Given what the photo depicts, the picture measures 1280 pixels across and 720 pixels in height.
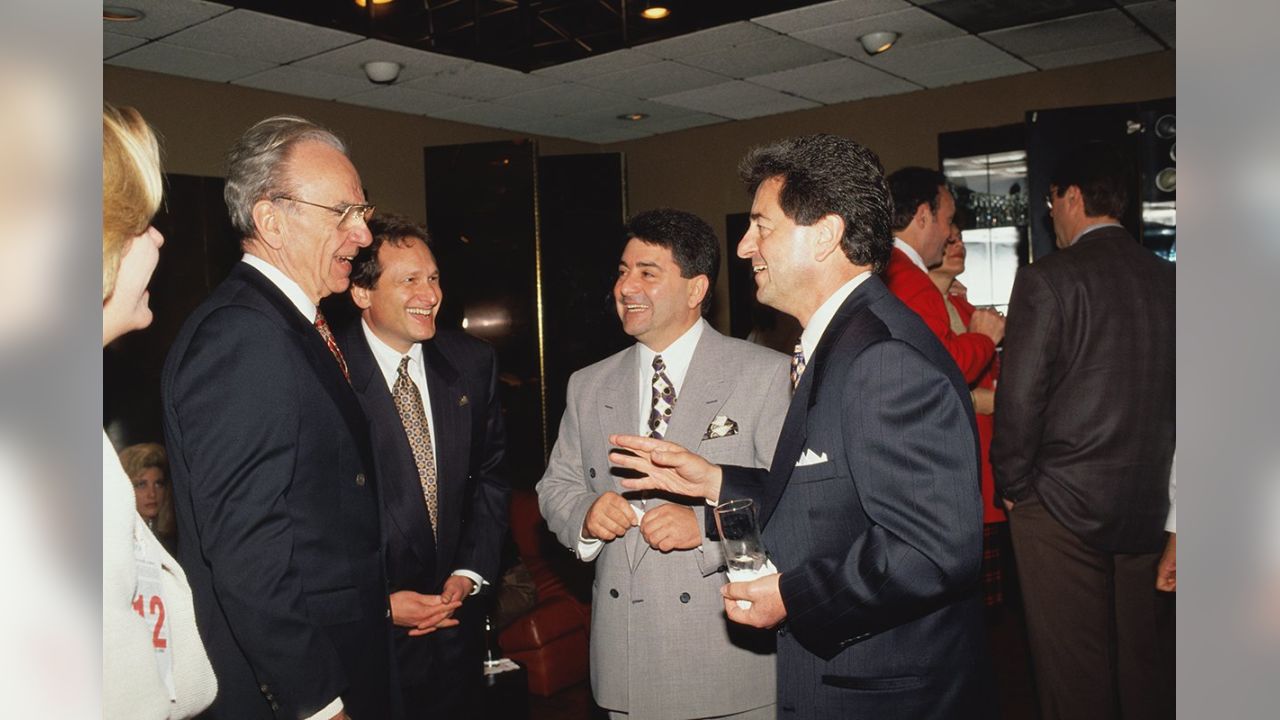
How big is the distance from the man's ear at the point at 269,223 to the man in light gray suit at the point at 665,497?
0.99 meters

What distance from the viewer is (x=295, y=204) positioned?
188 centimetres

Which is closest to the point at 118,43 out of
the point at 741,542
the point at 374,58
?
the point at 374,58

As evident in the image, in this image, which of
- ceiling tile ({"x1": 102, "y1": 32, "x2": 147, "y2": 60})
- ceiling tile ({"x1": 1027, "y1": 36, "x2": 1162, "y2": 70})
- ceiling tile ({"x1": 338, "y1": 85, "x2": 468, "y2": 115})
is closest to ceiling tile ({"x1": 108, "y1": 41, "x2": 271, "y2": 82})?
ceiling tile ({"x1": 102, "y1": 32, "x2": 147, "y2": 60})

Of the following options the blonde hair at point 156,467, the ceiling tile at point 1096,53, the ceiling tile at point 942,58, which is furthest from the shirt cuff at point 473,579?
the ceiling tile at point 1096,53

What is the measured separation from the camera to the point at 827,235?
1.81 metres

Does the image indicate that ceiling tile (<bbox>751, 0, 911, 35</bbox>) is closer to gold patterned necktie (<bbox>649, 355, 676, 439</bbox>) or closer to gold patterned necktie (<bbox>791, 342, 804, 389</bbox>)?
gold patterned necktie (<bbox>649, 355, 676, 439</bbox>)

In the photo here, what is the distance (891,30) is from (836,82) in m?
1.46

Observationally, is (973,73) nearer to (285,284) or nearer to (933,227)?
(933,227)

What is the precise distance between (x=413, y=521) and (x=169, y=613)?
3.74 ft

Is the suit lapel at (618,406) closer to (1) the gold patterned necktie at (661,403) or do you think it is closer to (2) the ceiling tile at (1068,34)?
(1) the gold patterned necktie at (661,403)

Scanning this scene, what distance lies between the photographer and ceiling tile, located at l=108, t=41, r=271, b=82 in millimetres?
5789

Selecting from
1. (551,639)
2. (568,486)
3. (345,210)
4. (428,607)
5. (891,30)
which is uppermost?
(891,30)

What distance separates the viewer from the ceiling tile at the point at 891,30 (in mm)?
Answer: 5547
